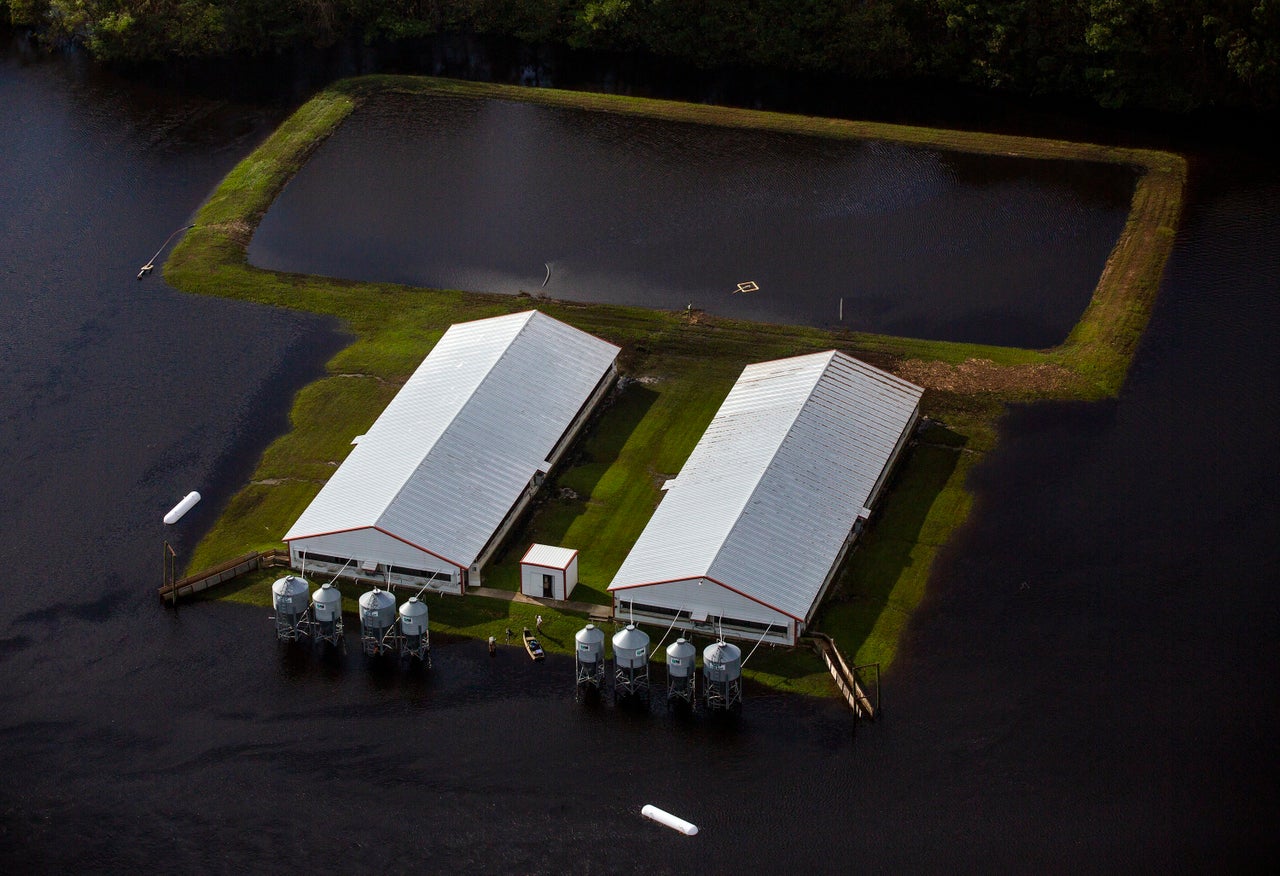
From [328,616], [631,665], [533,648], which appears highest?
[328,616]

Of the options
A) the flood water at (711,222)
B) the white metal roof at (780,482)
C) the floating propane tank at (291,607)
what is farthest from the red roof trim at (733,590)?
the flood water at (711,222)

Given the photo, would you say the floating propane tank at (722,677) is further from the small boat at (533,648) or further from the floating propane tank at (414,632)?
the floating propane tank at (414,632)

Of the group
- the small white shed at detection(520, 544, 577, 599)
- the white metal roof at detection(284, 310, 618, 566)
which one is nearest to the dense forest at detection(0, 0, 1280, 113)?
the white metal roof at detection(284, 310, 618, 566)

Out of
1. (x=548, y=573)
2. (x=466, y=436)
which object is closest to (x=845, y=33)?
(x=466, y=436)

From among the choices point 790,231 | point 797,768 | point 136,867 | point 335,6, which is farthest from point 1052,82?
point 136,867

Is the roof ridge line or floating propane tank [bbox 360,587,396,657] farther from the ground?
the roof ridge line

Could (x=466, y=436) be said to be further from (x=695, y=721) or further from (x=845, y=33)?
(x=845, y=33)

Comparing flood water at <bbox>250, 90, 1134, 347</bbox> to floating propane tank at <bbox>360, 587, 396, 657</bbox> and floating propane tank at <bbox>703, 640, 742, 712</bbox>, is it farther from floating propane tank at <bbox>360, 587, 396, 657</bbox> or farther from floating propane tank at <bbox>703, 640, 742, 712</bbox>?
floating propane tank at <bbox>703, 640, 742, 712</bbox>
